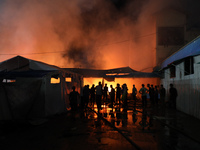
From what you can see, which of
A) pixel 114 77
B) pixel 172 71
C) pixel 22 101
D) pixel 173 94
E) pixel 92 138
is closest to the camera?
pixel 92 138

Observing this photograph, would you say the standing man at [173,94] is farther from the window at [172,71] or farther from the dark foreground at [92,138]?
the dark foreground at [92,138]

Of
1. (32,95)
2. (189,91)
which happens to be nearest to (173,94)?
(189,91)

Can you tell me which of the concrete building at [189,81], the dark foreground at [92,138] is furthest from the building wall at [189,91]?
the dark foreground at [92,138]

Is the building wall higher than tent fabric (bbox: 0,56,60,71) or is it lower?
lower

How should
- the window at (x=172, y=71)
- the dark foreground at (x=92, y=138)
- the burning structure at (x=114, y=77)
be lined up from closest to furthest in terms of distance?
the dark foreground at (x=92, y=138) < the window at (x=172, y=71) < the burning structure at (x=114, y=77)

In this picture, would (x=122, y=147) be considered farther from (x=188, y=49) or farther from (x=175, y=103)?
(x=175, y=103)

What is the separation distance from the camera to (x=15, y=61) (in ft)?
41.2

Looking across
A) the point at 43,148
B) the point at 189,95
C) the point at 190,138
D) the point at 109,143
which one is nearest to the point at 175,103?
the point at 189,95

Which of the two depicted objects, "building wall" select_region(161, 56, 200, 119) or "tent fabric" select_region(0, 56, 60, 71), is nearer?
"building wall" select_region(161, 56, 200, 119)

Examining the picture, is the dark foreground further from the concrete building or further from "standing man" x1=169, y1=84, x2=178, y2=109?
"standing man" x1=169, y1=84, x2=178, y2=109

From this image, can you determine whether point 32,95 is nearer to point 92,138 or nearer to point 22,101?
point 22,101

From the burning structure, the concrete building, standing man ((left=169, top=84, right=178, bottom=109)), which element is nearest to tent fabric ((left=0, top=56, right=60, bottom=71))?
standing man ((left=169, top=84, right=178, bottom=109))

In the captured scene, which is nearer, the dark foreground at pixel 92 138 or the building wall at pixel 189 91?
the dark foreground at pixel 92 138

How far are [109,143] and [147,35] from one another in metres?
27.4
